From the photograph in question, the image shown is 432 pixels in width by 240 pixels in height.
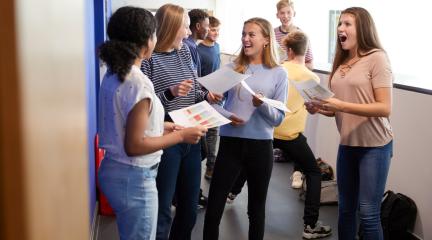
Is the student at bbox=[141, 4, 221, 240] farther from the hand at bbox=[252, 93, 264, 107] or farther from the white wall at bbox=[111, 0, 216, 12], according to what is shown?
the white wall at bbox=[111, 0, 216, 12]

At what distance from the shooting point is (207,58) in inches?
139

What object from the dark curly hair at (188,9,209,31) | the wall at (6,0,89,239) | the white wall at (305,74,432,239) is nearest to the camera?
the wall at (6,0,89,239)

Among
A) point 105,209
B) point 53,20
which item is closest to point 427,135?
point 105,209

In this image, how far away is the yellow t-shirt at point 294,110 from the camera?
10.0 ft

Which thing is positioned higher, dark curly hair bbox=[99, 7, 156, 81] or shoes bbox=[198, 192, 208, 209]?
dark curly hair bbox=[99, 7, 156, 81]

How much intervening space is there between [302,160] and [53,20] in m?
2.62

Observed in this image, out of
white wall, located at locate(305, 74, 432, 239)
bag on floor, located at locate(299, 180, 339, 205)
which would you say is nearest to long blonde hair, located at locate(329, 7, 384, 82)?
white wall, located at locate(305, 74, 432, 239)

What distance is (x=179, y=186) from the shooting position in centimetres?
219

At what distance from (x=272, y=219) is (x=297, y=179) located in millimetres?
859

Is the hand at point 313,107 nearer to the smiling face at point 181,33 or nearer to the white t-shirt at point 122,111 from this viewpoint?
the smiling face at point 181,33

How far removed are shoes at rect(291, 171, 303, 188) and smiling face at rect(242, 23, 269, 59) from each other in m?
2.04

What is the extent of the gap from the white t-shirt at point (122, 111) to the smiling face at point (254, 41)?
845 mm

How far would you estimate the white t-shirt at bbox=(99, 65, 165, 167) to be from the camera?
4.85 feet

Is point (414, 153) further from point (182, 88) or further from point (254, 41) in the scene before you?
point (182, 88)
